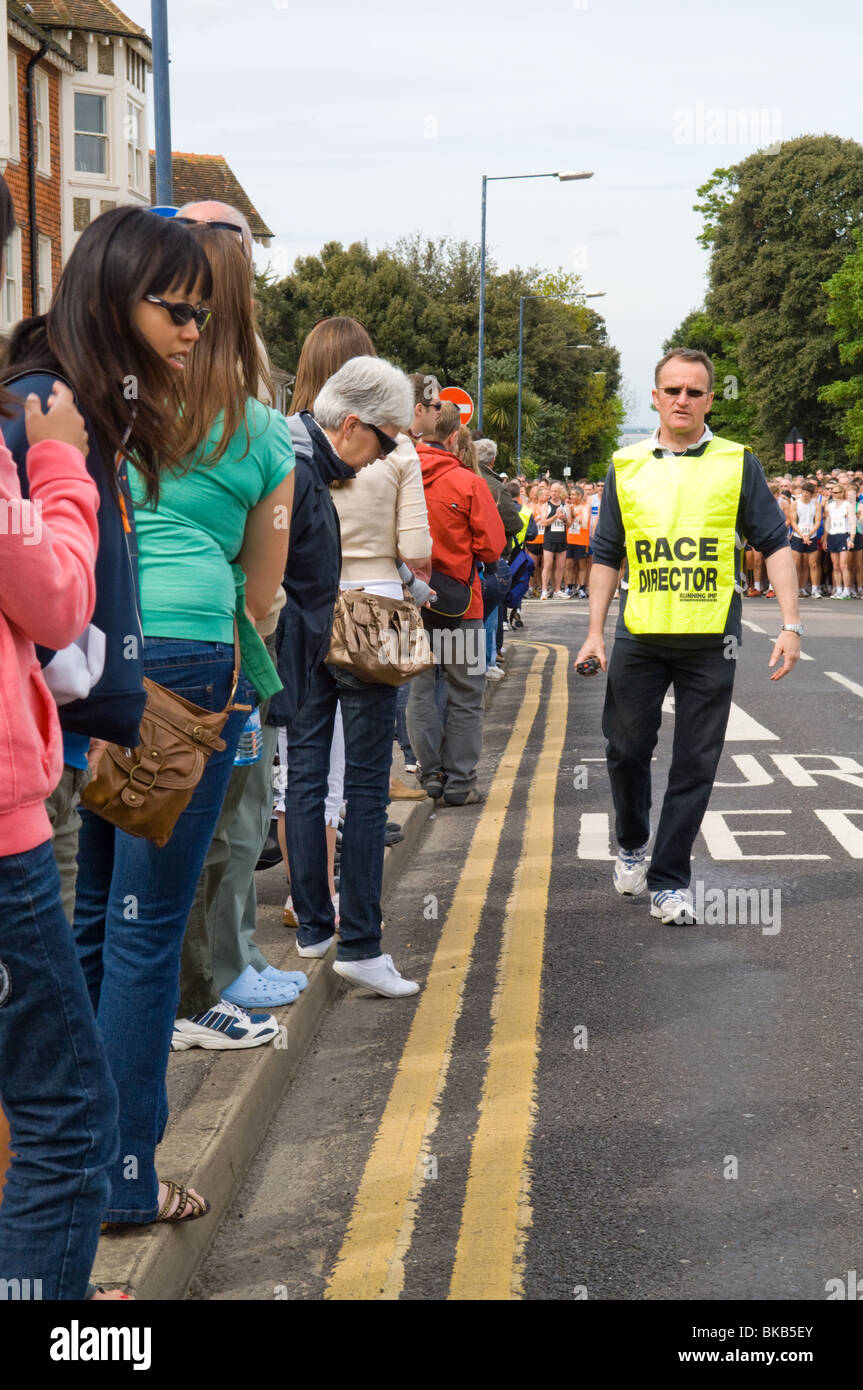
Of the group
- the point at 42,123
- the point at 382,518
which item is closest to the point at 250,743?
the point at 382,518

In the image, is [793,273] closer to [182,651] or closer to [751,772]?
[751,772]

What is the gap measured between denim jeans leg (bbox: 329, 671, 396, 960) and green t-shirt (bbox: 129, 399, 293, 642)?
170 cm

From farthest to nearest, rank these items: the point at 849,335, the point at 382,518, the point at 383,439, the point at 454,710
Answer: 1. the point at 849,335
2. the point at 454,710
3. the point at 382,518
4. the point at 383,439

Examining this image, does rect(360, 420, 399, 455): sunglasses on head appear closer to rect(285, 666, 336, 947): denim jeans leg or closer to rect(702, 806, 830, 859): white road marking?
rect(285, 666, 336, 947): denim jeans leg

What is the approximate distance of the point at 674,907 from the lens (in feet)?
20.2

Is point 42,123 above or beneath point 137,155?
beneath

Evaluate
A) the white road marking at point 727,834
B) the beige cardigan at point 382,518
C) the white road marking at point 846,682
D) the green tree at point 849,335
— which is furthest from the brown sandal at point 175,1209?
the green tree at point 849,335

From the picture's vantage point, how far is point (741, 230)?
213ft

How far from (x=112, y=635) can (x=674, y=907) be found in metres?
3.99

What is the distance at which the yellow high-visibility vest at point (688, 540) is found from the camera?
240 inches

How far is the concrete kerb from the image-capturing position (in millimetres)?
3059

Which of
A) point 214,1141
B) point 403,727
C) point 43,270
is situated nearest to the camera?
point 214,1141
